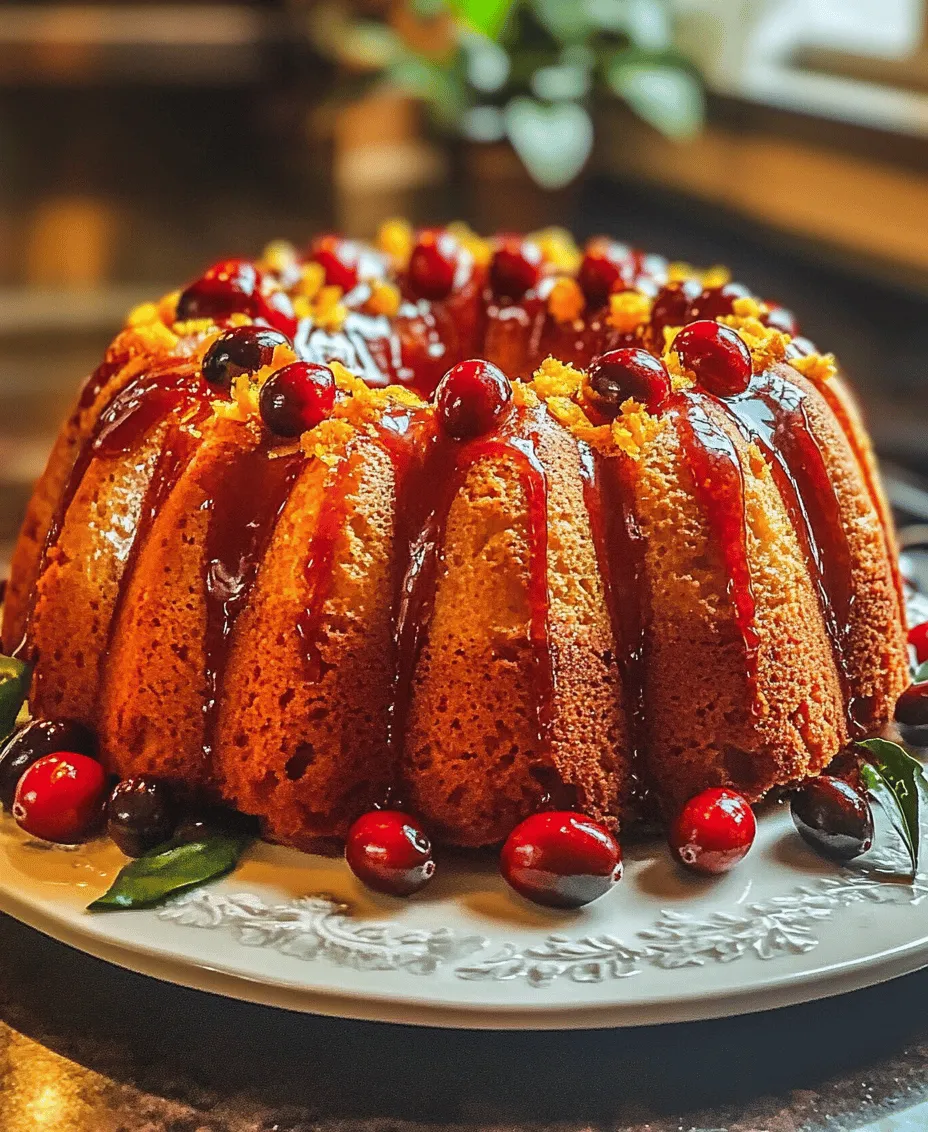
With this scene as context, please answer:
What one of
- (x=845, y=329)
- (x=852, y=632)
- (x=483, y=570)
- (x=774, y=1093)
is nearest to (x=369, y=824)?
(x=483, y=570)

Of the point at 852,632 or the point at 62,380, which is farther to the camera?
the point at 62,380

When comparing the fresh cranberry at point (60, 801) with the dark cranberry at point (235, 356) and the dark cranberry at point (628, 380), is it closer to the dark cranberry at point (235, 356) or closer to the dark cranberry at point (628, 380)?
the dark cranberry at point (235, 356)

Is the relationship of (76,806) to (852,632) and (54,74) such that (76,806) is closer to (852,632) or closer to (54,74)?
(852,632)

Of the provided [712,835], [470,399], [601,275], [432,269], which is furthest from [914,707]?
[432,269]

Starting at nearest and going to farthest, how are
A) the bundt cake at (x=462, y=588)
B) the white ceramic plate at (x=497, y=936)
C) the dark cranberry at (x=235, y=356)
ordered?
the white ceramic plate at (x=497, y=936) < the bundt cake at (x=462, y=588) < the dark cranberry at (x=235, y=356)

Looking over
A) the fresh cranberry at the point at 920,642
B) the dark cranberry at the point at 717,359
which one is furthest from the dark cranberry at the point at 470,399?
the fresh cranberry at the point at 920,642
